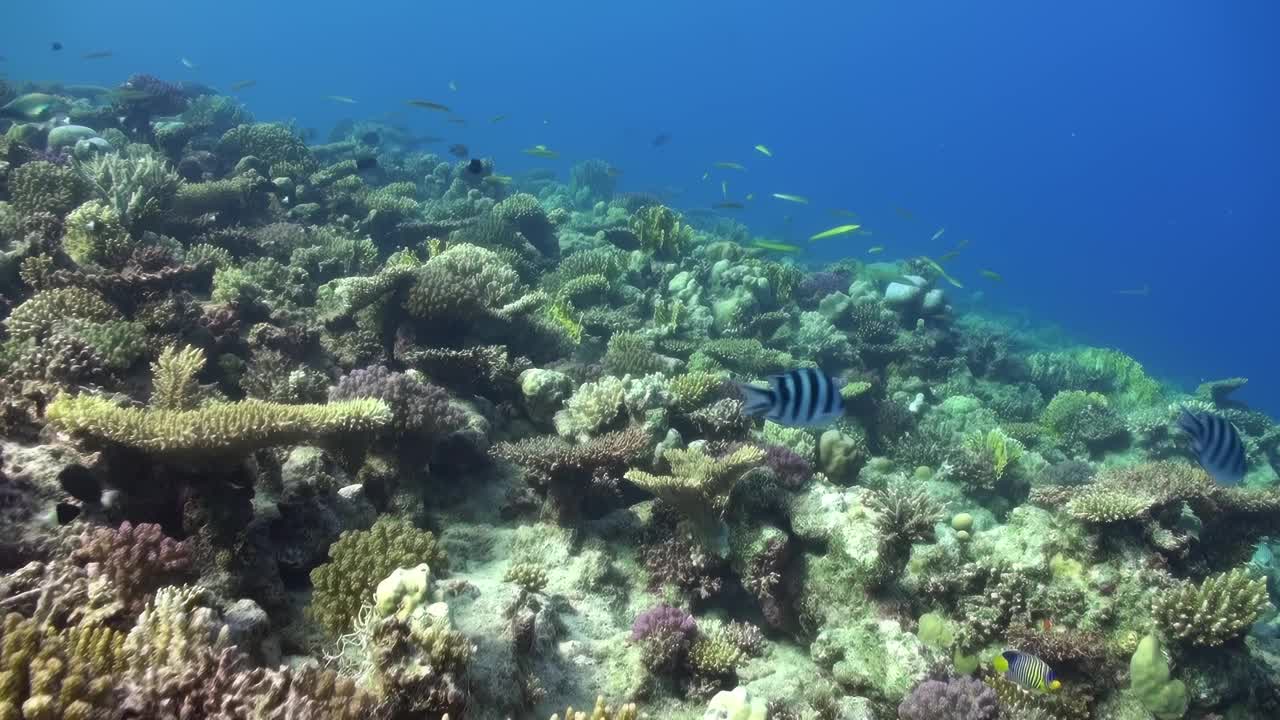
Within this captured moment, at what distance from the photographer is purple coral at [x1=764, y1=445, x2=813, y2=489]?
19.4 feet

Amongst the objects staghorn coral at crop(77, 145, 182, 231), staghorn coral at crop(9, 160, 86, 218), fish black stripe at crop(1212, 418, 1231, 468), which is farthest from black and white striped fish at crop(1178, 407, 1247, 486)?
staghorn coral at crop(9, 160, 86, 218)

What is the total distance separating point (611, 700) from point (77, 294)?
20.4 feet

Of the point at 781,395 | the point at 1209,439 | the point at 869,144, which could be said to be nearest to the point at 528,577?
the point at 781,395

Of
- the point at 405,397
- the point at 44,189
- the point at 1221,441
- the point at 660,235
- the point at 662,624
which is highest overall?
the point at 1221,441

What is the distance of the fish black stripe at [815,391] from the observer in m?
4.11

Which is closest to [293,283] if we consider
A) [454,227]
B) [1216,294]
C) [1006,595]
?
[454,227]

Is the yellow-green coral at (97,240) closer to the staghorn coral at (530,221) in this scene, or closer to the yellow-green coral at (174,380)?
the yellow-green coral at (174,380)

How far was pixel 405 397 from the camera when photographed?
5.39 meters

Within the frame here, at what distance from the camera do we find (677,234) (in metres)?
14.0

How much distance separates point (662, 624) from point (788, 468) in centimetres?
203

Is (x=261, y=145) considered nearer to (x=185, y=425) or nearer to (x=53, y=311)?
(x=53, y=311)

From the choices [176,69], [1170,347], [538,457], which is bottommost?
Answer: [176,69]

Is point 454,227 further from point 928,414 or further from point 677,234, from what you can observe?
point 928,414

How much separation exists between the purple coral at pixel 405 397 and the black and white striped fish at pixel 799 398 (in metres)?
2.85
